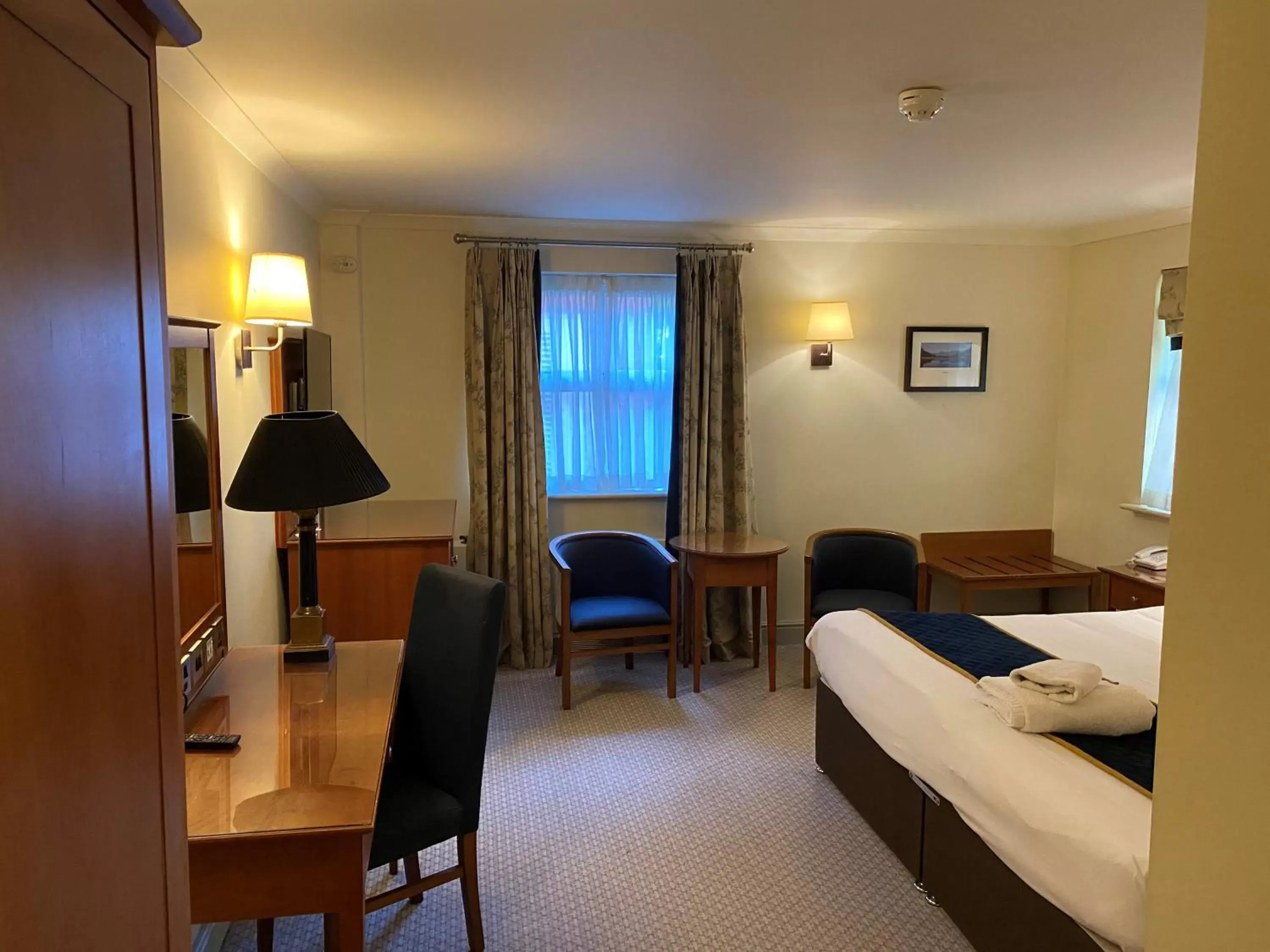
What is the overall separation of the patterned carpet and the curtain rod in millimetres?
2329

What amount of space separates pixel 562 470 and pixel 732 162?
204 cm

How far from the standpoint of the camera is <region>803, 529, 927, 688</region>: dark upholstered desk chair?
428cm

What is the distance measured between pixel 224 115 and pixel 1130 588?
14.4 feet

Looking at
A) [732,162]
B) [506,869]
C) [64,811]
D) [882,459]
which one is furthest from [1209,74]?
[882,459]

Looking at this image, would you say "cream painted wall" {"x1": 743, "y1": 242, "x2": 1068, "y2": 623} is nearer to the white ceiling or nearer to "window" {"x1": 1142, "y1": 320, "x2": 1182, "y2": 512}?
"window" {"x1": 1142, "y1": 320, "x2": 1182, "y2": 512}

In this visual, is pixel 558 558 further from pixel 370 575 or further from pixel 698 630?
pixel 370 575

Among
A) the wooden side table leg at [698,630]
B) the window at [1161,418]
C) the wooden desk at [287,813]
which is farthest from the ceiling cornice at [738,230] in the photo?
the wooden desk at [287,813]

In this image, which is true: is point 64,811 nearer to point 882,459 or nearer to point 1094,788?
point 1094,788

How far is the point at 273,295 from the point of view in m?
2.69

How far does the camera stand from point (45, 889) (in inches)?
24.0

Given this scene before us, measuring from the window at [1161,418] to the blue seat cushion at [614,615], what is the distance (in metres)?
2.66

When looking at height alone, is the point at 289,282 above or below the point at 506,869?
above

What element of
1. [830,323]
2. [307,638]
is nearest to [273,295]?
[307,638]

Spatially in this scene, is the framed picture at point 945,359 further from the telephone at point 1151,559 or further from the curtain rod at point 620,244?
the telephone at point 1151,559
